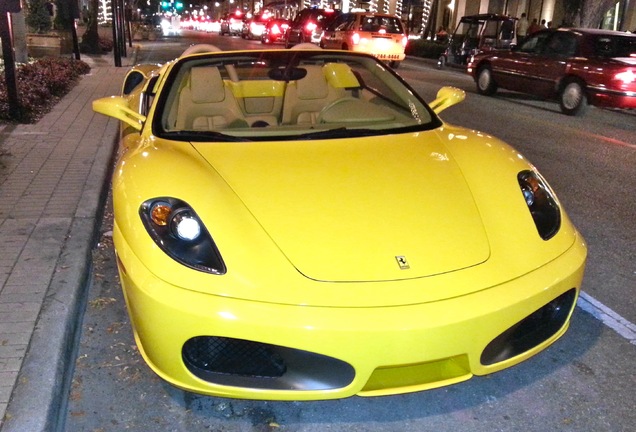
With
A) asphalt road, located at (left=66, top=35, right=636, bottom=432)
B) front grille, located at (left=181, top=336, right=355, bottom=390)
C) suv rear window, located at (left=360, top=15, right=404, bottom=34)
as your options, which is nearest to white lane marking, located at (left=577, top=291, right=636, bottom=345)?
asphalt road, located at (left=66, top=35, right=636, bottom=432)

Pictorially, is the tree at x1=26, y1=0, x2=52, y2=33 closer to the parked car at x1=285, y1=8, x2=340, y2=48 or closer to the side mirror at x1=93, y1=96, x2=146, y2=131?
the parked car at x1=285, y1=8, x2=340, y2=48

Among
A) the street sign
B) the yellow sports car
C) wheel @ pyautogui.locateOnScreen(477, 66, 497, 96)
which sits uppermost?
the street sign

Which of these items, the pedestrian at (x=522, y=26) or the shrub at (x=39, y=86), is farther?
the pedestrian at (x=522, y=26)

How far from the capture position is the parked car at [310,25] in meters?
24.9

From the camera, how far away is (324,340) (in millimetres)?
2336

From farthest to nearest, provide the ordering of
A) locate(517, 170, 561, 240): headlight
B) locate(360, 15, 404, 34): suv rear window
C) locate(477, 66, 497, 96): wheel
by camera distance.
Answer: locate(360, 15, 404, 34): suv rear window, locate(477, 66, 497, 96): wheel, locate(517, 170, 561, 240): headlight

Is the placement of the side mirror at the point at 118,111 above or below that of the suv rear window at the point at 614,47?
below

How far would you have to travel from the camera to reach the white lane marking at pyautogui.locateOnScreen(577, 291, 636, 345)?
3.52 meters

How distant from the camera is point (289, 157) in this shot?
10.9ft

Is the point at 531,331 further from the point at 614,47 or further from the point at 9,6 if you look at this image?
the point at 614,47

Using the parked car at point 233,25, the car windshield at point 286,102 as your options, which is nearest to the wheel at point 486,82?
the car windshield at point 286,102

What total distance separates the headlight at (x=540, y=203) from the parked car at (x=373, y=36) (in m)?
17.1

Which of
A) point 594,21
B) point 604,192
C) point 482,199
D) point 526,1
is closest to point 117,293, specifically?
point 482,199

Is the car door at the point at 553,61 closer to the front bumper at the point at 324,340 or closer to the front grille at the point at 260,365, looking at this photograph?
the front bumper at the point at 324,340
